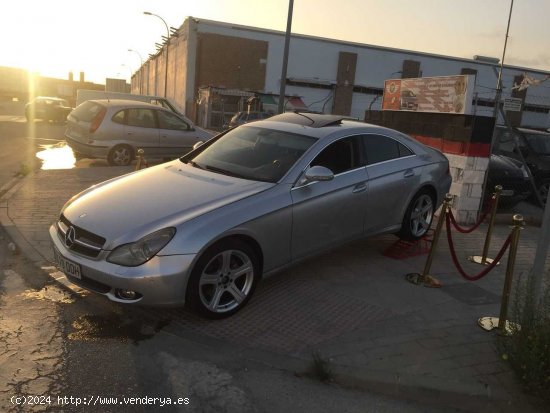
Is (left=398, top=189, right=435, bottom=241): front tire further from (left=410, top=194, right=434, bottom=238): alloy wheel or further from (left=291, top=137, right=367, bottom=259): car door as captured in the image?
(left=291, top=137, right=367, bottom=259): car door

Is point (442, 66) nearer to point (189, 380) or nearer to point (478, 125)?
point (478, 125)

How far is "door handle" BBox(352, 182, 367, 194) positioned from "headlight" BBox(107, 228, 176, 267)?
6.91 feet

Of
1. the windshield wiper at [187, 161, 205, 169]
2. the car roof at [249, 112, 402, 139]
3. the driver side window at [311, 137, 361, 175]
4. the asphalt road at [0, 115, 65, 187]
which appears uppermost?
the car roof at [249, 112, 402, 139]

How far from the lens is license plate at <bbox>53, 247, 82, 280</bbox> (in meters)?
3.90

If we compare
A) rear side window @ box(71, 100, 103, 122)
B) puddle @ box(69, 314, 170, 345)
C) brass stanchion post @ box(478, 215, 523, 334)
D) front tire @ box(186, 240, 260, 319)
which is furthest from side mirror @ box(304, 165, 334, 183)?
rear side window @ box(71, 100, 103, 122)

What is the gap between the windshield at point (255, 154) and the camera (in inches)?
186

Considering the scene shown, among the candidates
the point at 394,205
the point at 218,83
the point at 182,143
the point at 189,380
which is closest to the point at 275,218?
the point at 189,380

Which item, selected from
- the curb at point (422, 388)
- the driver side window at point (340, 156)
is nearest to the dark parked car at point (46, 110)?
the driver side window at point (340, 156)

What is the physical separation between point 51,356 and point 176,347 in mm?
852

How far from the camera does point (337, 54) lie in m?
45.9

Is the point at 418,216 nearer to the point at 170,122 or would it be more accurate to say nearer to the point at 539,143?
the point at 539,143

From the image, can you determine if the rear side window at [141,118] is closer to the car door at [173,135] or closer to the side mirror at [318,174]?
the car door at [173,135]

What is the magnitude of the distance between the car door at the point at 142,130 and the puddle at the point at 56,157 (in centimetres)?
162

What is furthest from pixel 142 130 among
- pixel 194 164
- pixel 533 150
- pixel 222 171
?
pixel 533 150
